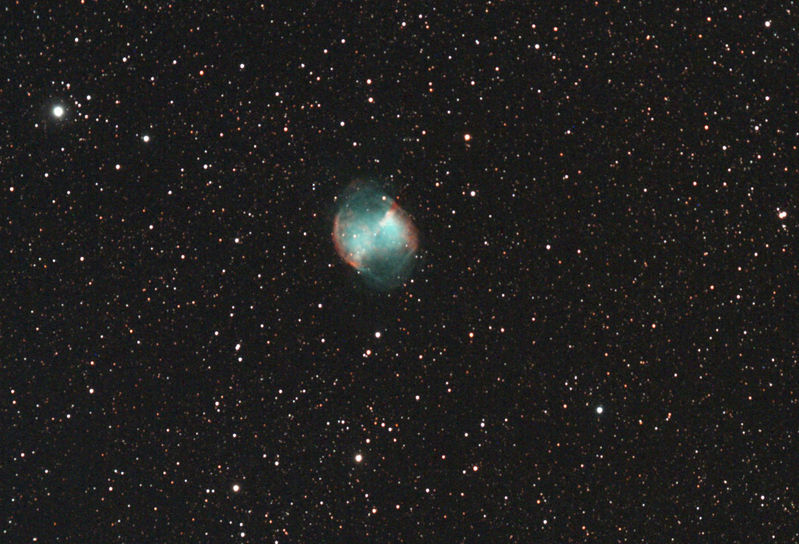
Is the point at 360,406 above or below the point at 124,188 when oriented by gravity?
below

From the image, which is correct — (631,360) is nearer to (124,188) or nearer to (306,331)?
(306,331)

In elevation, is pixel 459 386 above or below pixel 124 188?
below

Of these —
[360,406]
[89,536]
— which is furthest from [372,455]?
[89,536]

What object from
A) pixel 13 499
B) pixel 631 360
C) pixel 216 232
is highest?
pixel 216 232

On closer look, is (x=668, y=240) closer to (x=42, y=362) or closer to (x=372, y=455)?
(x=372, y=455)

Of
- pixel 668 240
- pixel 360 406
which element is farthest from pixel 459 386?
pixel 668 240
